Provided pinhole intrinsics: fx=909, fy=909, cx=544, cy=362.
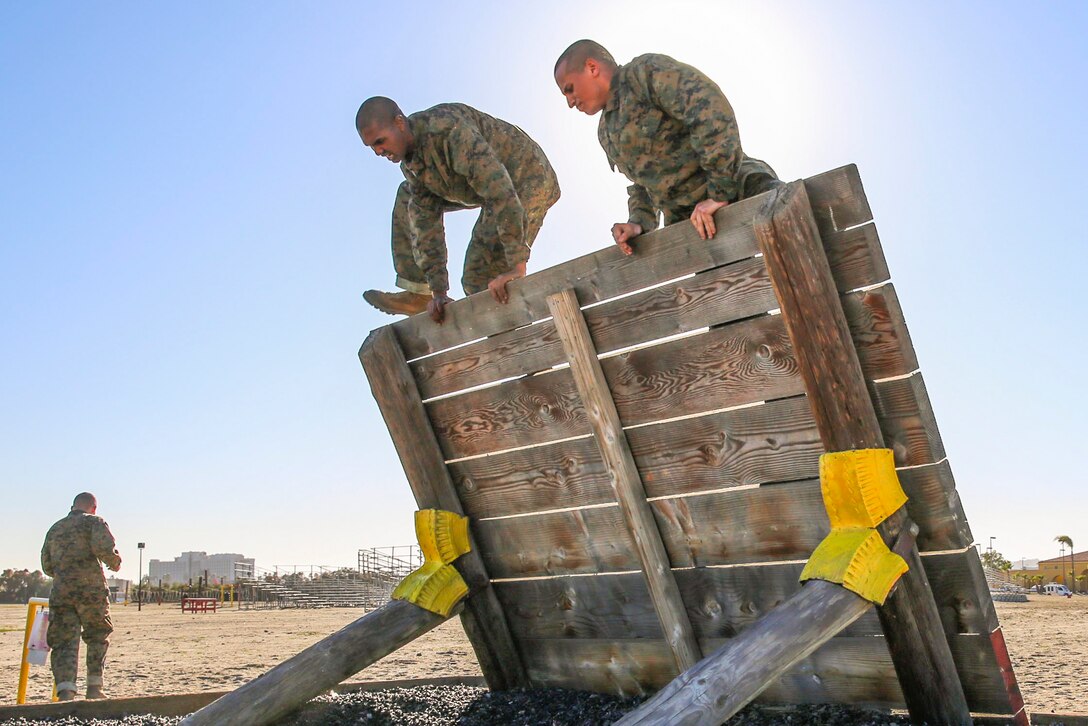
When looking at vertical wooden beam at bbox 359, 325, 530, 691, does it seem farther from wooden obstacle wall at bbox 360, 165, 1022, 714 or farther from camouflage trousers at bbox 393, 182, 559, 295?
camouflage trousers at bbox 393, 182, 559, 295

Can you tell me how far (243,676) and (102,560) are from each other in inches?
79.9

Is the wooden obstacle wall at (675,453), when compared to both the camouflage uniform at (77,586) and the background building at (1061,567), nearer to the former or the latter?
the camouflage uniform at (77,586)

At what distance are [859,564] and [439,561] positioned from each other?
2.05m

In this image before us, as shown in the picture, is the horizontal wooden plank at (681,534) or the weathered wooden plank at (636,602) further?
the weathered wooden plank at (636,602)

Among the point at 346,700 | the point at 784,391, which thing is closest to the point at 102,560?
the point at 346,700

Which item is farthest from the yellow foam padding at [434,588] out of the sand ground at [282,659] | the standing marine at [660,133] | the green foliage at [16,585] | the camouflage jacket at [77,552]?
the green foliage at [16,585]

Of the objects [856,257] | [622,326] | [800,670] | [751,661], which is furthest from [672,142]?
[800,670]

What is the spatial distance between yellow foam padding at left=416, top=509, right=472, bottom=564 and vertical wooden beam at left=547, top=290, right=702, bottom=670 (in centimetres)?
98

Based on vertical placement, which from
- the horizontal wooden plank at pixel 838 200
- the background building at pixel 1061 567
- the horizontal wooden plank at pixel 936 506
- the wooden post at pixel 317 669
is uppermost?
the horizontal wooden plank at pixel 838 200

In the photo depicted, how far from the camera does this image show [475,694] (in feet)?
14.8

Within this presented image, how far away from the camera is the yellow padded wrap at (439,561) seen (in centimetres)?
412

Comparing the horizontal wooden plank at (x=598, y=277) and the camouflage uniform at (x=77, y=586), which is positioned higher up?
the horizontal wooden plank at (x=598, y=277)

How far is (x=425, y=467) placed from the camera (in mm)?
4328

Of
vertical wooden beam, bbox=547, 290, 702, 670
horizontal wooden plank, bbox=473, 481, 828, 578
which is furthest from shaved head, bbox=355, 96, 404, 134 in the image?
horizontal wooden plank, bbox=473, 481, 828, 578
